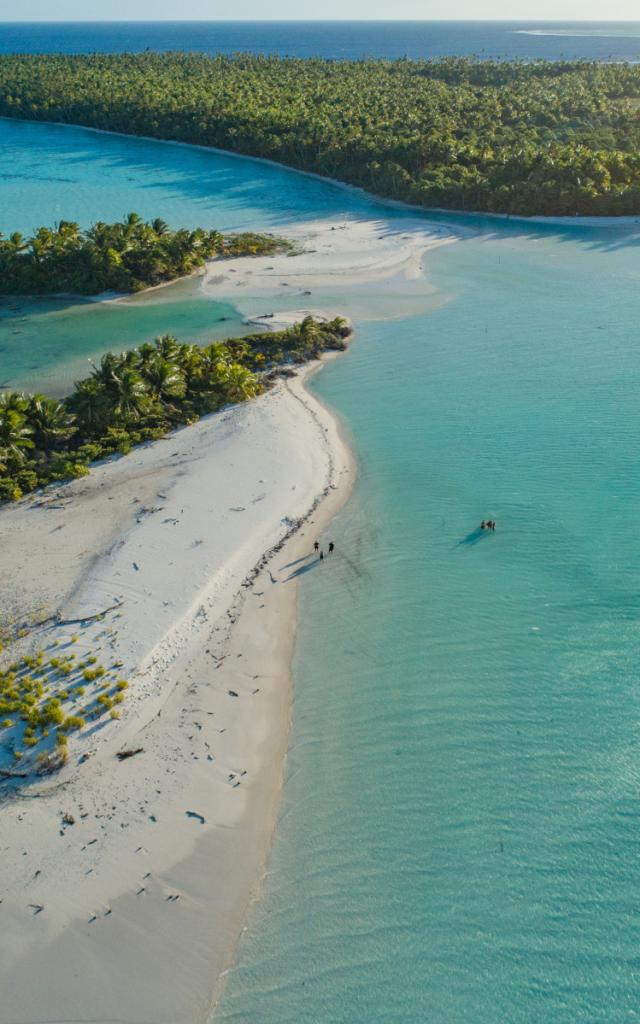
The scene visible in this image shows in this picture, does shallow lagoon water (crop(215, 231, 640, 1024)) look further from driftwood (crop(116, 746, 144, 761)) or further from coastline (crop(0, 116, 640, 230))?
coastline (crop(0, 116, 640, 230))

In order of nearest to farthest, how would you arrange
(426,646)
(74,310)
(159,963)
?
(159,963) → (426,646) → (74,310)

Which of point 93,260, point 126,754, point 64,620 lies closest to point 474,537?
point 64,620

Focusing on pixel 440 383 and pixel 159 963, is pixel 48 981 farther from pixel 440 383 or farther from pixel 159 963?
pixel 440 383

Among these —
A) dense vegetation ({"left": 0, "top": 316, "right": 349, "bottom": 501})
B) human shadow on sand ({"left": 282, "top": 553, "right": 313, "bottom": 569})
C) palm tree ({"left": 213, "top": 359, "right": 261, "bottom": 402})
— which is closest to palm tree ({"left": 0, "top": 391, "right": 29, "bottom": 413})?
dense vegetation ({"left": 0, "top": 316, "right": 349, "bottom": 501})

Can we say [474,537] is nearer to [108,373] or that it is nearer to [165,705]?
[165,705]

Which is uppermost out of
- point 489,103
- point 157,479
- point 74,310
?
point 489,103

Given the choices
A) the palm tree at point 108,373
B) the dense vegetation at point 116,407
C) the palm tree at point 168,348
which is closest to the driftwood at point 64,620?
the dense vegetation at point 116,407

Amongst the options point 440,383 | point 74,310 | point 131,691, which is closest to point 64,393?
point 74,310
